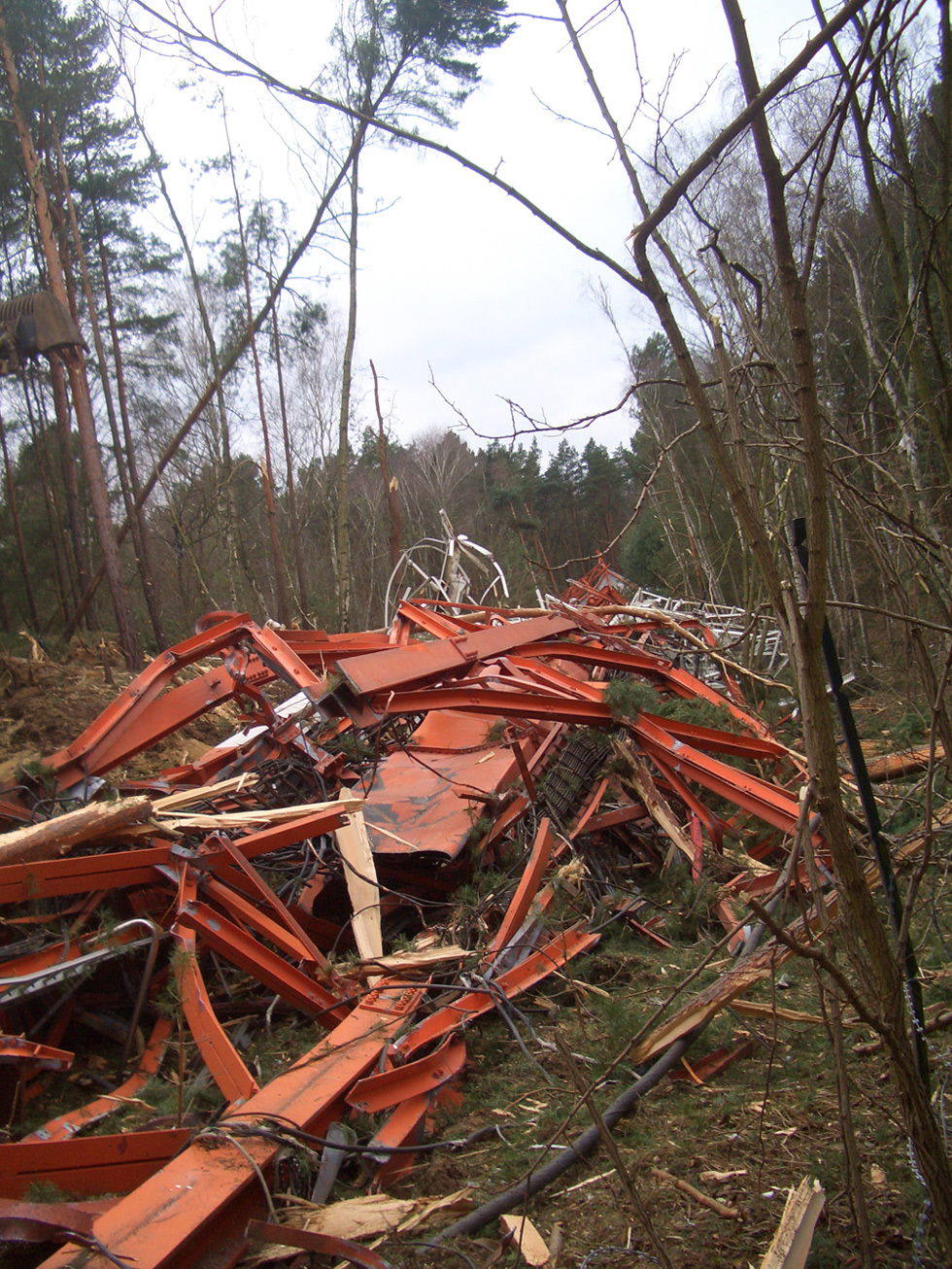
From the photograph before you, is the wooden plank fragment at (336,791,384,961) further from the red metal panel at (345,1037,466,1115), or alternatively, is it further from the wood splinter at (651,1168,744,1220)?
the wood splinter at (651,1168,744,1220)

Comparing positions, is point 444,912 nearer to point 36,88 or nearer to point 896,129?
point 896,129

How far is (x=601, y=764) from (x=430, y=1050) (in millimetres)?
2654

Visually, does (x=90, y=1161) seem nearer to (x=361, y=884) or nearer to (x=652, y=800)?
(x=361, y=884)

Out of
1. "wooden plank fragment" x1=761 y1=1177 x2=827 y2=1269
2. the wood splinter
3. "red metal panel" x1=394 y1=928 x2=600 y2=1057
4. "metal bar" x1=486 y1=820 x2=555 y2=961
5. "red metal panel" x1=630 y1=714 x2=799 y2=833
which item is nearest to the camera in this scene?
"wooden plank fragment" x1=761 y1=1177 x2=827 y2=1269

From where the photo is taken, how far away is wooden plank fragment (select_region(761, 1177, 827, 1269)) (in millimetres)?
1706

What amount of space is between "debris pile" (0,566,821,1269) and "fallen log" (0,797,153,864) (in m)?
0.01

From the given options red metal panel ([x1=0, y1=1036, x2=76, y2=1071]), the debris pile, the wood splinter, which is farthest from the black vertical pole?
red metal panel ([x1=0, y1=1036, x2=76, y2=1071])

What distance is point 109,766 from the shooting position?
4.53 meters

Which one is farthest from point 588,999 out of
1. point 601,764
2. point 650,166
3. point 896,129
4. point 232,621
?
point 896,129

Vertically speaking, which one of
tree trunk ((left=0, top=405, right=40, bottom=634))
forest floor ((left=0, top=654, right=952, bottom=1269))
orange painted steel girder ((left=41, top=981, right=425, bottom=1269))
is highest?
tree trunk ((left=0, top=405, right=40, bottom=634))

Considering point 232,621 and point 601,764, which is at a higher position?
point 232,621

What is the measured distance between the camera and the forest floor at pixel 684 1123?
197 centimetres

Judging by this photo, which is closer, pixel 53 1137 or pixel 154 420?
pixel 53 1137

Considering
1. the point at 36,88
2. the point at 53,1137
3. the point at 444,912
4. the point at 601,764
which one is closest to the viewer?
the point at 53,1137
